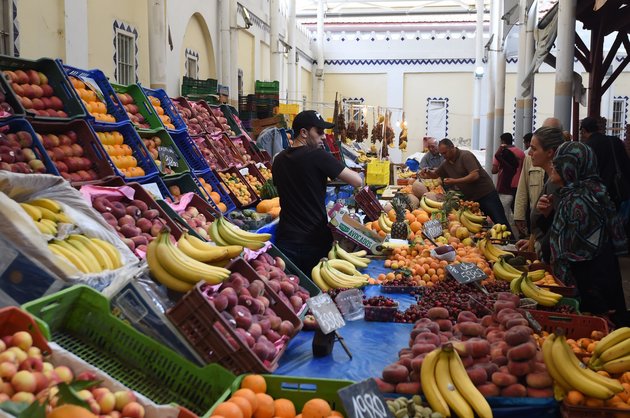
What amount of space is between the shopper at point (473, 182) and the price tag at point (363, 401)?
6162 mm

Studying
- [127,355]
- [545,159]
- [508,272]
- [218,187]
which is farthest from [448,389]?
[218,187]

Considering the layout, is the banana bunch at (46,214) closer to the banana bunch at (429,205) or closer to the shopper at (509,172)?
the banana bunch at (429,205)

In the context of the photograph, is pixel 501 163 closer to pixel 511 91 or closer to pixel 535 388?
pixel 535 388

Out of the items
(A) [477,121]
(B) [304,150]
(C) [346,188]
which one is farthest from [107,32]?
(A) [477,121]

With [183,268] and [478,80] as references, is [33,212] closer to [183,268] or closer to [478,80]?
[183,268]

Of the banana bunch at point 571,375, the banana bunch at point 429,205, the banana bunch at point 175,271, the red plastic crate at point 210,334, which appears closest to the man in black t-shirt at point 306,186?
the banana bunch at point 175,271

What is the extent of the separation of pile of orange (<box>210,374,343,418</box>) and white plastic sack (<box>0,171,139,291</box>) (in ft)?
2.57

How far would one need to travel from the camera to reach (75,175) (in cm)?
440

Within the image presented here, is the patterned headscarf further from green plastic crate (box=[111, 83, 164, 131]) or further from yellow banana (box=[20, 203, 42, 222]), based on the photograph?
green plastic crate (box=[111, 83, 164, 131])

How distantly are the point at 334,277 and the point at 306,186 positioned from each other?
0.67 m

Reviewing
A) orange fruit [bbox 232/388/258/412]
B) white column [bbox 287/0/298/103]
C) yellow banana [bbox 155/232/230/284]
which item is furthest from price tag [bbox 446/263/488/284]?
white column [bbox 287/0/298/103]

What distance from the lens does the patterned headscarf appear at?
3.77 meters

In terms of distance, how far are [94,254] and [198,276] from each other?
61cm

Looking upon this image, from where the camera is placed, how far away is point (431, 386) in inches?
90.3
